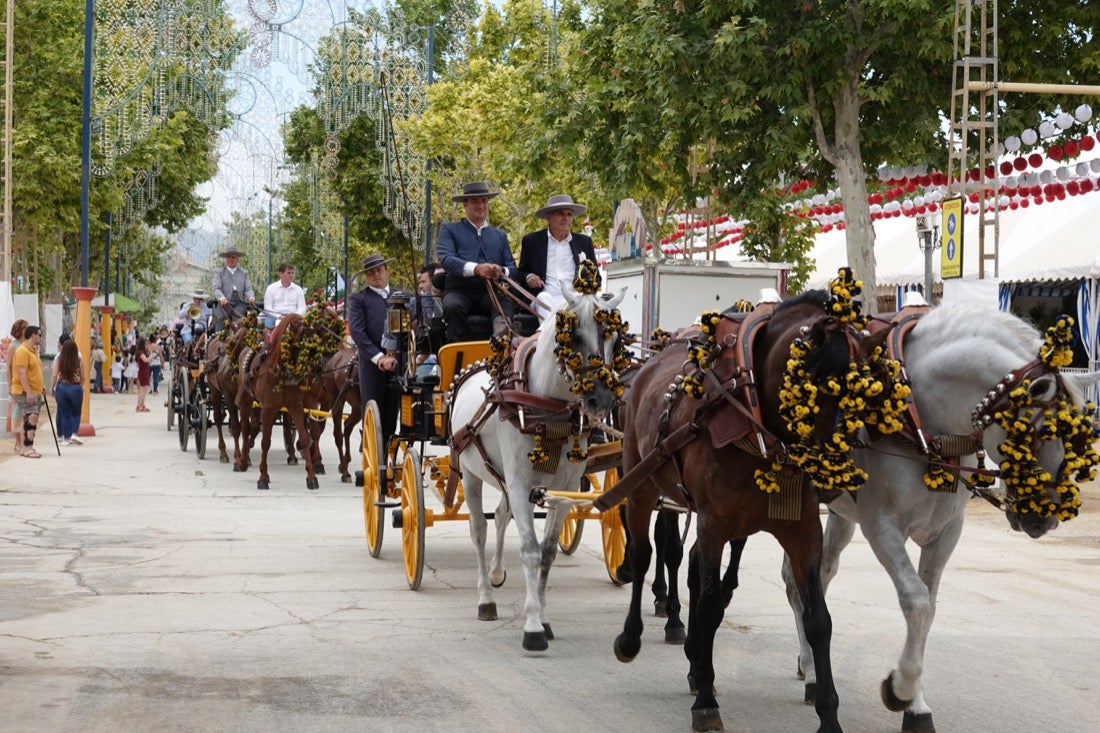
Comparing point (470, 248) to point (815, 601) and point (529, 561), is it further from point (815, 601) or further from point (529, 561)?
point (815, 601)

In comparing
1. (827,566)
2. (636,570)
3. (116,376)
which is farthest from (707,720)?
(116,376)

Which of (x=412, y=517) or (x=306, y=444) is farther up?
(x=306, y=444)

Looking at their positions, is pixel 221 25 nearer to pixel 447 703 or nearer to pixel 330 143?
pixel 330 143

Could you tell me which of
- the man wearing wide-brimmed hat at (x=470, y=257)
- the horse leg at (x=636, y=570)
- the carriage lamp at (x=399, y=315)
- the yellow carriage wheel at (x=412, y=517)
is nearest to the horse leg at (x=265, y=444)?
the carriage lamp at (x=399, y=315)

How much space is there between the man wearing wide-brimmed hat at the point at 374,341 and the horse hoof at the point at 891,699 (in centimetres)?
611

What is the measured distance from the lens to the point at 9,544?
12.0 meters

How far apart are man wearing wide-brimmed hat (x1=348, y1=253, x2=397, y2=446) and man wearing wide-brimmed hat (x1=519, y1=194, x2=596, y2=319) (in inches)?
86.4

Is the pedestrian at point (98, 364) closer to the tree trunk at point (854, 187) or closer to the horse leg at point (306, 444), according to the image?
the horse leg at point (306, 444)

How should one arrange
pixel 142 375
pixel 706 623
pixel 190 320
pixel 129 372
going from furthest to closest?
pixel 129 372 < pixel 142 375 < pixel 190 320 < pixel 706 623

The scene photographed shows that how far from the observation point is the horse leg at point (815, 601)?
18.7ft

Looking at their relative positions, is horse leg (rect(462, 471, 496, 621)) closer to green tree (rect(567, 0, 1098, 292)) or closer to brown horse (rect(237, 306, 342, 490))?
brown horse (rect(237, 306, 342, 490))

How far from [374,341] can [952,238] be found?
267 inches

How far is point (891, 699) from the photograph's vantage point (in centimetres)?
611

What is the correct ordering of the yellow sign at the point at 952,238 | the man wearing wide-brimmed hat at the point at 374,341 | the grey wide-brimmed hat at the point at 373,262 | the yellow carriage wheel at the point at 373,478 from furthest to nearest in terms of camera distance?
the yellow sign at the point at 952,238
the grey wide-brimmed hat at the point at 373,262
the man wearing wide-brimmed hat at the point at 374,341
the yellow carriage wheel at the point at 373,478
